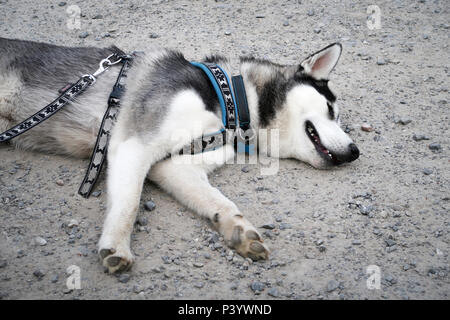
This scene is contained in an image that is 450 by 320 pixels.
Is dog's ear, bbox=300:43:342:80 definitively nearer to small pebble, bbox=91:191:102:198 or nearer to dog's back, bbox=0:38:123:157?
dog's back, bbox=0:38:123:157

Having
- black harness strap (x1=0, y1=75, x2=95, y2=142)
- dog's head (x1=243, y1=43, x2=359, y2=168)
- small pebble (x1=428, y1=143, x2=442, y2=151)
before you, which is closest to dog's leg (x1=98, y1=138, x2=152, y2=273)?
black harness strap (x1=0, y1=75, x2=95, y2=142)

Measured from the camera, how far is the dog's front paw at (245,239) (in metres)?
2.38

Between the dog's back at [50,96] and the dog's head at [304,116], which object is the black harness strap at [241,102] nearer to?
the dog's head at [304,116]

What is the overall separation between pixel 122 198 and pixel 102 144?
1.82ft

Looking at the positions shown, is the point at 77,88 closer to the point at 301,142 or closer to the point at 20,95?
the point at 20,95

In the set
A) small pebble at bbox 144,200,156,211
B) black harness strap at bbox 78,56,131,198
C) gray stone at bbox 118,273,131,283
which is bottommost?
gray stone at bbox 118,273,131,283

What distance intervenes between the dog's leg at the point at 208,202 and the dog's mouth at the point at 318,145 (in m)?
0.88

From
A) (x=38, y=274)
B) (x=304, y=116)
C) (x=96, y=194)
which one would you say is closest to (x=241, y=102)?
(x=304, y=116)

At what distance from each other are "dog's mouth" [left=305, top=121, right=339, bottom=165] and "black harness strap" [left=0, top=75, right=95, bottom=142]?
1.77 meters

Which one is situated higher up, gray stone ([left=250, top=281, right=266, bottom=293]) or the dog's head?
the dog's head

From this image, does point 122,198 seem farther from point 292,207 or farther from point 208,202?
point 292,207

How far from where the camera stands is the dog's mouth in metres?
3.20

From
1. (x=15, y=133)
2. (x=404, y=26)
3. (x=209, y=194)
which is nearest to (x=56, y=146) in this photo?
(x=15, y=133)

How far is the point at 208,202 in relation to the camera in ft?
8.93
